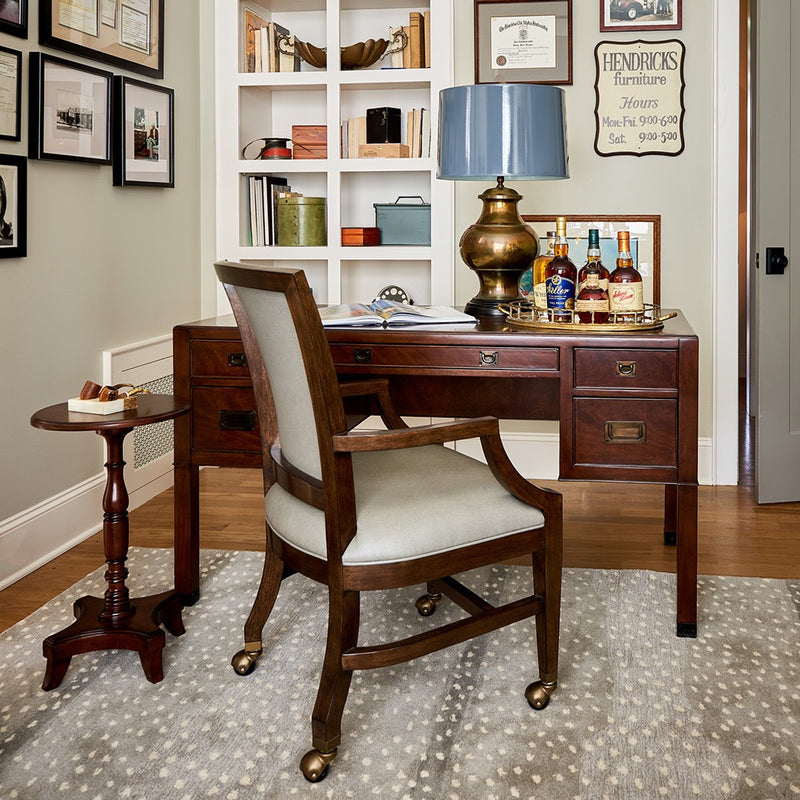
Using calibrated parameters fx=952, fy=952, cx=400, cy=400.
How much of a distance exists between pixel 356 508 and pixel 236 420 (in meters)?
0.81

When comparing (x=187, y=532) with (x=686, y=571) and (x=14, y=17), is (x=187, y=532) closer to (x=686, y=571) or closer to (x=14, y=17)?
(x=686, y=571)

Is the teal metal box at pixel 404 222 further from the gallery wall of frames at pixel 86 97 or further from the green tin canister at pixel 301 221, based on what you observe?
the gallery wall of frames at pixel 86 97

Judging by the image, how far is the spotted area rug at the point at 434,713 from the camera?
1783 mm

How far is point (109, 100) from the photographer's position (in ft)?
10.8

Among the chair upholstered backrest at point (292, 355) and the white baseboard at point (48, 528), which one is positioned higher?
the chair upholstered backrest at point (292, 355)

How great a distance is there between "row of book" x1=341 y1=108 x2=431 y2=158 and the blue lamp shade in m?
1.38

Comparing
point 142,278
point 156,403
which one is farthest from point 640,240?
point 156,403

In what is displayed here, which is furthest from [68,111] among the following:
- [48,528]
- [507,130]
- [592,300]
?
[592,300]

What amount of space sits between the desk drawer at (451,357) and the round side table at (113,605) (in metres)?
0.46

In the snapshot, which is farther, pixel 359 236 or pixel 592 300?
pixel 359 236

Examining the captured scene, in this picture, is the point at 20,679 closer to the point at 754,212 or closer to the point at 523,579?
the point at 523,579

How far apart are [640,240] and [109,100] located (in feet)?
7.03

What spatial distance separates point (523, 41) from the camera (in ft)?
12.8

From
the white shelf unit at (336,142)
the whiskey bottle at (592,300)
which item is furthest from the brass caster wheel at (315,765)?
the white shelf unit at (336,142)
